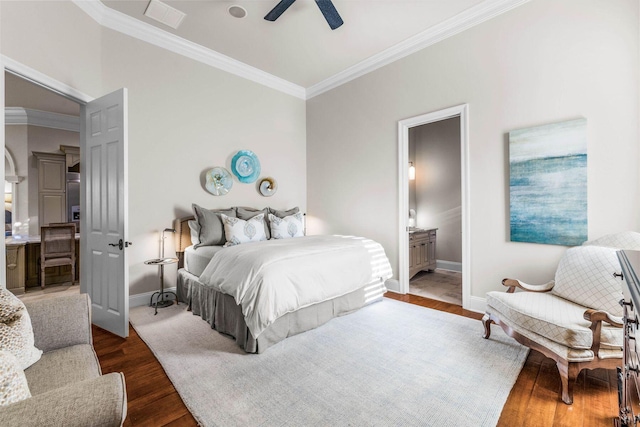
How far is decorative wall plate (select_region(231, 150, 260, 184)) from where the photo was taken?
433 centimetres

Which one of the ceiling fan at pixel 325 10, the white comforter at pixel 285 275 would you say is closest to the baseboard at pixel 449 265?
the white comforter at pixel 285 275

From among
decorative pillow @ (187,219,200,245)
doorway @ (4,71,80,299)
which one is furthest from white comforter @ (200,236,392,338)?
doorway @ (4,71,80,299)

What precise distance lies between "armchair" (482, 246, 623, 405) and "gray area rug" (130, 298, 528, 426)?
31cm

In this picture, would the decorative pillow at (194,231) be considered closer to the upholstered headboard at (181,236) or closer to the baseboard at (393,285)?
the upholstered headboard at (181,236)

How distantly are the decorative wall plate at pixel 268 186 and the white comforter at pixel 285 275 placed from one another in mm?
1751

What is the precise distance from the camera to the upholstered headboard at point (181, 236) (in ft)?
12.1

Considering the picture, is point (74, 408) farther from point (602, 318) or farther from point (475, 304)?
point (475, 304)

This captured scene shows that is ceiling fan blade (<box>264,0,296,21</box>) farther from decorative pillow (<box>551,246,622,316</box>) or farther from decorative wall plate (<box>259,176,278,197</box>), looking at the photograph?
decorative pillow (<box>551,246,622,316</box>)

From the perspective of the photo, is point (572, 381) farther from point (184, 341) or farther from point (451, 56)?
point (451, 56)

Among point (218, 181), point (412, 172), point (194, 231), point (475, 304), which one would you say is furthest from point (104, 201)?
point (412, 172)

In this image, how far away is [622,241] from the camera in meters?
2.24

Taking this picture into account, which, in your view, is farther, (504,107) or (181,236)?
(181,236)

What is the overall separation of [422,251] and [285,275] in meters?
2.99

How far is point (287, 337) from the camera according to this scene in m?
2.60
